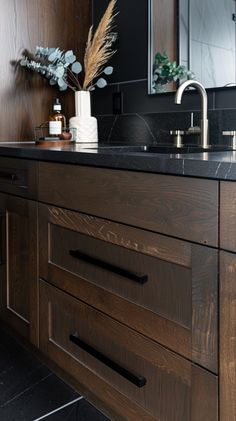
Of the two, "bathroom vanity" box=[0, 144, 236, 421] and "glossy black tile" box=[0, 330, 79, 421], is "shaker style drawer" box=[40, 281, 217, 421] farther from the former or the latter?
"glossy black tile" box=[0, 330, 79, 421]

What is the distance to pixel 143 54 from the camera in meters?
2.04

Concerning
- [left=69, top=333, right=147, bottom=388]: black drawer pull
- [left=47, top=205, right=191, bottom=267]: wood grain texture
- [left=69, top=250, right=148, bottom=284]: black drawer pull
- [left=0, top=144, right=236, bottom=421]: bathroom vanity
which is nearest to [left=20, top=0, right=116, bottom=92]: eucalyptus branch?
[left=0, top=144, right=236, bottom=421]: bathroom vanity

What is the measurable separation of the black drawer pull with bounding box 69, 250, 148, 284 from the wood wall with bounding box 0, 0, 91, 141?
0.97 metres

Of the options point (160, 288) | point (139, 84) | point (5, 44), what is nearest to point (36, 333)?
point (160, 288)

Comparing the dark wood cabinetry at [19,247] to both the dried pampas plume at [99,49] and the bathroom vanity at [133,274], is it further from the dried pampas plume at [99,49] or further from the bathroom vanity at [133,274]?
the dried pampas plume at [99,49]

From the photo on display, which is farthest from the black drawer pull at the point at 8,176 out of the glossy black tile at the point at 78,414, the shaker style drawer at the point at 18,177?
the glossy black tile at the point at 78,414

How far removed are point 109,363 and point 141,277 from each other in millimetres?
287

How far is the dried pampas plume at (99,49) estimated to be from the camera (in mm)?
2037

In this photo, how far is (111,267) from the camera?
123cm

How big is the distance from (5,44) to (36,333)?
4.17 feet

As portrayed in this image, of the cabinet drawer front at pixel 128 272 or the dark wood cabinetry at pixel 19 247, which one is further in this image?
the dark wood cabinetry at pixel 19 247

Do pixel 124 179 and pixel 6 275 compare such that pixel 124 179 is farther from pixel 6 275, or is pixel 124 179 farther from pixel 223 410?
pixel 6 275

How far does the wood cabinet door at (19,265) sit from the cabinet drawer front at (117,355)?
93 millimetres

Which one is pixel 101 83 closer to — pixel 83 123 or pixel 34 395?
pixel 83 123
